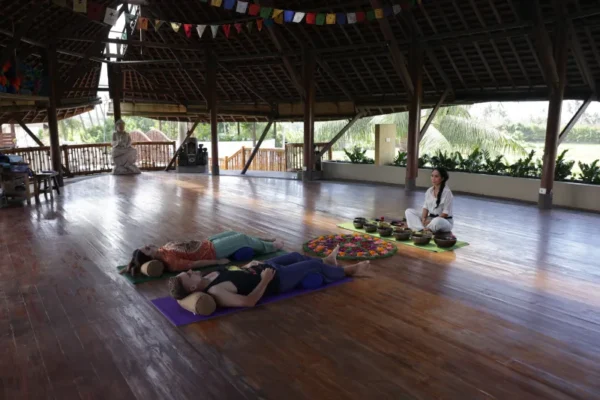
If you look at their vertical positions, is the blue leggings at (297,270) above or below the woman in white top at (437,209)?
below

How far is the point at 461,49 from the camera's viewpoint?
359 inches

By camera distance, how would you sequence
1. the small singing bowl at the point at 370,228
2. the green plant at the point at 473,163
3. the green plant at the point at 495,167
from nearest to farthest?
the small singing bowl at the point at 370,228 < the green plant at the point at 495,167 < the green plant at the point at 473,163

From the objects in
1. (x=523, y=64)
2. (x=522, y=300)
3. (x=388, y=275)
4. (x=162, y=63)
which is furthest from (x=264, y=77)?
(x=522, y=300)

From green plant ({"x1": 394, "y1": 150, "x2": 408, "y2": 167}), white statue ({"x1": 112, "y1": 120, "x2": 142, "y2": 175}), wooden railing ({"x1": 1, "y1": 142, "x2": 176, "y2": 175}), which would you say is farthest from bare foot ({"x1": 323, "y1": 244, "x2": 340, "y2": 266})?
white statue ({"x1": 112, "y1": 120, "x2": 142, "y2": 175})

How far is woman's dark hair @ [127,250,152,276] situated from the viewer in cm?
410

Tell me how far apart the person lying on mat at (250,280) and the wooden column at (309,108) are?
753 cm

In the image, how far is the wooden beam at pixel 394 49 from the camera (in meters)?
8.38

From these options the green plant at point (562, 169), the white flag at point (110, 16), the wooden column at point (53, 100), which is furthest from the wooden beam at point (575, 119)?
the wooden column at point (53, 100)

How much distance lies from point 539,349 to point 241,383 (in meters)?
1.81

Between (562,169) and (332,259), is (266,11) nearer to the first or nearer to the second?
(332,259)

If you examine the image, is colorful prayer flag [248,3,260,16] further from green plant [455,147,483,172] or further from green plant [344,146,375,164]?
green plant [455,147,483,172]

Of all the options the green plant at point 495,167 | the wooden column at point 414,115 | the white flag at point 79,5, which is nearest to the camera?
the white flag at point 79,5

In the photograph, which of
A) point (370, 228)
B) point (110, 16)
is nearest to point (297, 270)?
point (370, 228)

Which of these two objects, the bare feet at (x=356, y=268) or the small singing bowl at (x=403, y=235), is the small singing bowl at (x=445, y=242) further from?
the bare feet at (x=356, y=268)
